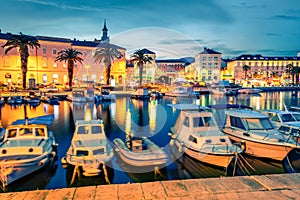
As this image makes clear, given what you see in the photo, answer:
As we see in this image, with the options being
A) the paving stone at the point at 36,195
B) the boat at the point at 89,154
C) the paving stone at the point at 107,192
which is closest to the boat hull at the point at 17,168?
the boat at the point at 89,154

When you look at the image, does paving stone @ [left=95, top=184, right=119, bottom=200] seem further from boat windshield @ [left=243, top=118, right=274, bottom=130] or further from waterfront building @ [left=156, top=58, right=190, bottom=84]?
waterfront building @ [left=156, top=58, right=190, bottom=84]

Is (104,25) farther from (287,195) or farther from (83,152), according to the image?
(287,195)

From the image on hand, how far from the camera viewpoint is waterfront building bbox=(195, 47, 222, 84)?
117050mm

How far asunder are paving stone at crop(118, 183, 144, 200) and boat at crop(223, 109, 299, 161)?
10163 millimetres

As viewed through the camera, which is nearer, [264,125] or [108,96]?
[264,125]

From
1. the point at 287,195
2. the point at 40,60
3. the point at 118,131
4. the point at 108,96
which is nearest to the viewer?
the point at 287,195

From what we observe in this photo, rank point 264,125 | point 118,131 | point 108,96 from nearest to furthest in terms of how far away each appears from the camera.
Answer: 1. point 264,125
2. point 118,131
3. point 108,96

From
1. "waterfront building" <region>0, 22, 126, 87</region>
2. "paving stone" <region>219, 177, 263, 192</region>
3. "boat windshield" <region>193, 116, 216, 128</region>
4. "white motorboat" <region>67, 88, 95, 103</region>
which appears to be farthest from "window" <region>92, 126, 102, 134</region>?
"waterfront building" <region>0, 22, 126, 87</region>

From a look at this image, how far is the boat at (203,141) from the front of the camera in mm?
12617

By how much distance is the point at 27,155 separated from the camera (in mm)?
11695

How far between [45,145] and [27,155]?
1223 millimetres

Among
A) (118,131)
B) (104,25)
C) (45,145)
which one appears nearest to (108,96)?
(118,131)

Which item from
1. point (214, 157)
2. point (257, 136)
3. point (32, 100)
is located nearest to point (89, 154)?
point (214, 157)

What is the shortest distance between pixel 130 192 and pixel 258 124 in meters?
12.0
